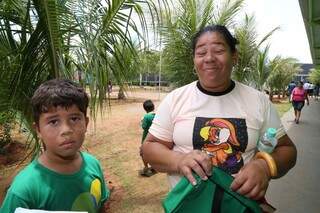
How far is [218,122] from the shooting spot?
181 centimetres

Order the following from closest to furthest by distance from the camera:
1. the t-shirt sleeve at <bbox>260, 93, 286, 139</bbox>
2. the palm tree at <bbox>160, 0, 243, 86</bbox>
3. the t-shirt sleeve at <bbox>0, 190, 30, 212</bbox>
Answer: the t-shirt sleeve at <bbox>0, 190, 30, 212</bbox>
the t-shirt sleeve at <bbox>260, 93, 286, 139</bbox>
the palm tree at <bbox>160, 0, 243, 86</bbox>

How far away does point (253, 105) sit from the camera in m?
1.88

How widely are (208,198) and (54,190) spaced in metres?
0.66

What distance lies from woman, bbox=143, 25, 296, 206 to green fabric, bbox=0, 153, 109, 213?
34 cm

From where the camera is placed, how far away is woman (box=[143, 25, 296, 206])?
1.78 meters

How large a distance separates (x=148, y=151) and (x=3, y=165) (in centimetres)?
663

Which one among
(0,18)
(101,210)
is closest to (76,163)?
(101,210)

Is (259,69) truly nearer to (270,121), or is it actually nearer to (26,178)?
(270,121)

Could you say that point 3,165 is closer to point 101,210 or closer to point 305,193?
point 305,193

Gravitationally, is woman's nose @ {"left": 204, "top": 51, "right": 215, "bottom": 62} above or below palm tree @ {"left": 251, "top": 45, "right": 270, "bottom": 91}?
above

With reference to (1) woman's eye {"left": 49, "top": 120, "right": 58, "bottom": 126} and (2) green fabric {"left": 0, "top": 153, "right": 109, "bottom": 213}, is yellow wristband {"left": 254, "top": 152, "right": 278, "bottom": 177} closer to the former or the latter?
(2) green fabric {"left": 0, "top": 153, "right": 109, "bottom": 213}

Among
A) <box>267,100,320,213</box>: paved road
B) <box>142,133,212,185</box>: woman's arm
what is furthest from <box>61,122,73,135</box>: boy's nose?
<box>267,100,320,213</box>: paved road

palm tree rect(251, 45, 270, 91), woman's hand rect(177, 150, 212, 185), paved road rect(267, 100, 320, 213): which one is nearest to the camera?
woman's hand rect(177, 150, 212, 185)

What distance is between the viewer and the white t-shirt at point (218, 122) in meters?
1.78
